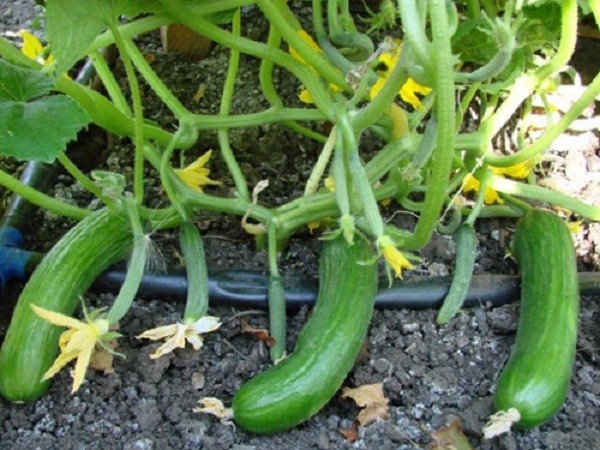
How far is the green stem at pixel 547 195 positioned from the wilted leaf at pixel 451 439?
21.6 inches

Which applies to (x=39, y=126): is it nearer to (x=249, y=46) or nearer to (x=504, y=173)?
(x=249, y=46)

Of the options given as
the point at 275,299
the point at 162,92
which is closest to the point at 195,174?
the point at 162,92

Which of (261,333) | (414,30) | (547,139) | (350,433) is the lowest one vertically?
(350,433)

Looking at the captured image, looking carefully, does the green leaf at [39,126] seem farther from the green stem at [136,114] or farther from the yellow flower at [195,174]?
the yellow flower at [195,174]

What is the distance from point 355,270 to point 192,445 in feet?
1.61

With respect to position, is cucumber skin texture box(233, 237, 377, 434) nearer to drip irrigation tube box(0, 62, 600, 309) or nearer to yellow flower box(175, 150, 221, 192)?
drip irrigation tube box(0, 62, 600, 309)

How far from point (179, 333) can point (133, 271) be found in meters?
0.15

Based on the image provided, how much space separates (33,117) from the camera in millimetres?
1649

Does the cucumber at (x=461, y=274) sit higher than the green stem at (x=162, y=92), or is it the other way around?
the green stem at (x=162, y=92)

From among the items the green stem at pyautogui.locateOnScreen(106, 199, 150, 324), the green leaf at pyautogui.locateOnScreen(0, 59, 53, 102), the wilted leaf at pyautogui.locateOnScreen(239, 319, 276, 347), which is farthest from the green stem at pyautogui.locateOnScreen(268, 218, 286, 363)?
the green leaf at pyautogui.locateOnScreen(0, 59, 53, 102)

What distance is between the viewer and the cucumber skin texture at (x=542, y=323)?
6.03 ft

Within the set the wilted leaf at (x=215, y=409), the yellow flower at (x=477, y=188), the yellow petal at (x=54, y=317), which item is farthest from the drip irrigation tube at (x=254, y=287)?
the yellow petal at (x=54, y=317)

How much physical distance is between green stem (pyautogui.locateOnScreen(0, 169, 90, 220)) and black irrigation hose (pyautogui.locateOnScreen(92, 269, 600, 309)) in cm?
16

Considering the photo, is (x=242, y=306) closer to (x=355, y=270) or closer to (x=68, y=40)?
(x=355, y=270)
